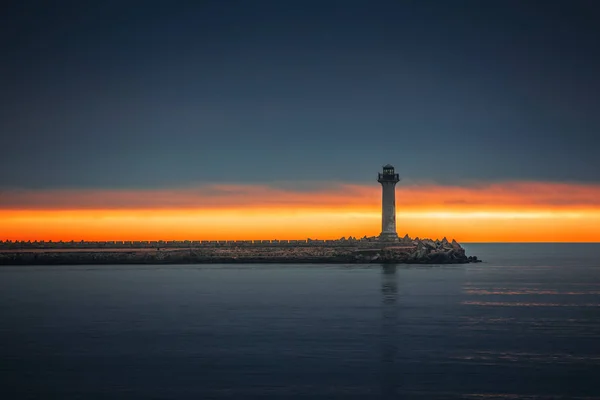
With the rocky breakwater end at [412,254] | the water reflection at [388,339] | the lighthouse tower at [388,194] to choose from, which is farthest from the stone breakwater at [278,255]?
the water reflection at [388,339]

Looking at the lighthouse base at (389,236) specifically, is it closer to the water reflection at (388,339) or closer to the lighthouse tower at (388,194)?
the lighthouse tower at (388,194)

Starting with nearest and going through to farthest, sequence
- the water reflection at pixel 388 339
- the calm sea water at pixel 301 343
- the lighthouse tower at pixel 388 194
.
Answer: the calm sea water at pixel 301 343
the water reflection at pixel 388 339
the lighthouse tower at pixel 388 194

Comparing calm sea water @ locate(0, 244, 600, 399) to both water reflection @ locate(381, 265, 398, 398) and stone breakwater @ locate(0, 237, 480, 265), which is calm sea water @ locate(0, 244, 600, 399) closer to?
water reflection @ locate(381, 265, 398, 398)

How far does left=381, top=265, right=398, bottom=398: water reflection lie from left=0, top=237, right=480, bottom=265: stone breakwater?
26.1 metres

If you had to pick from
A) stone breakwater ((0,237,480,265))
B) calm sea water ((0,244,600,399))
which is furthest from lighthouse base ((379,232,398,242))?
calm sea water ((0,244,600,399))

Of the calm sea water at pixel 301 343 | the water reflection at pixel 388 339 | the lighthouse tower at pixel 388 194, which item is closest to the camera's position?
the calm sea water at pixel 301 343

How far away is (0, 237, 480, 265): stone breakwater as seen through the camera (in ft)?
242

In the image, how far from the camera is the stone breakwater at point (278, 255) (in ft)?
242

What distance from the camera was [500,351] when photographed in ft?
78.3

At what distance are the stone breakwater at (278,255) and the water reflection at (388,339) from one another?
26121 mm

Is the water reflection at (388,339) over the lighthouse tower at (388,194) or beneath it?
beneath

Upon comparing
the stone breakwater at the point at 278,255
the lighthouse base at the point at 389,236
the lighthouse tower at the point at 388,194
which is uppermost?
the lighthouse tower at the point at 388,194

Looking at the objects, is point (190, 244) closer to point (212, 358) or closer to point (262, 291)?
point (262, 291)

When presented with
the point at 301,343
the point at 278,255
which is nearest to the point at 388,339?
the point at 301,343
